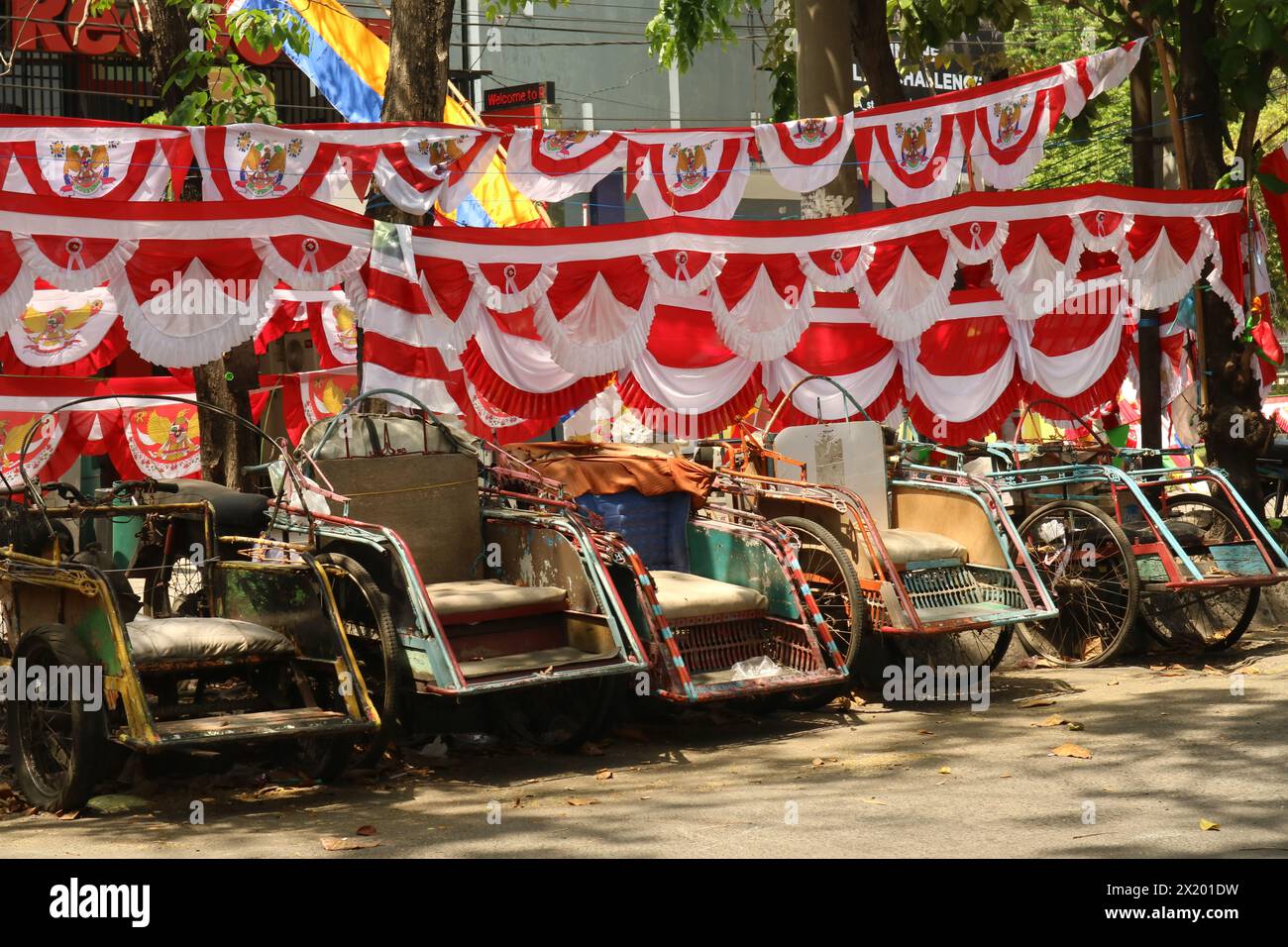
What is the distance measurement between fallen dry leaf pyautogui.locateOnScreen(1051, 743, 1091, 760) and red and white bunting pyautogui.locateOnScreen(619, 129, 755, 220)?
466cm

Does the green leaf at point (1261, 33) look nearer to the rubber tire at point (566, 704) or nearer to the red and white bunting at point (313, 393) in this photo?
the rubber tire at point (566, 704)

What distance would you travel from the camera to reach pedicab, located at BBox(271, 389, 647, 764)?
760 centimetres

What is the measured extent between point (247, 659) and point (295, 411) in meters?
8.18

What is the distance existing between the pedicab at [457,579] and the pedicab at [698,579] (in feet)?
0.72

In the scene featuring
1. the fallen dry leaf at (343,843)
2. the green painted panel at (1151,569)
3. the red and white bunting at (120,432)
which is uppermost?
the red and white bunting at (120,432)

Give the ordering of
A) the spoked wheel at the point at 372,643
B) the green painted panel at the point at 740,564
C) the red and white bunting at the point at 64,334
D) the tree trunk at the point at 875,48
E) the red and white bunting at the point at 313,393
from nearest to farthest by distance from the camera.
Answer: the spoked wheel at the point at 372,643, the green painted panel at the point at 740,564, the red and white bunting at the point at 64,334, the tree trunk at the point at 875,48, the red and white bunting at the point at 313,393

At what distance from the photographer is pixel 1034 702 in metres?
9.14

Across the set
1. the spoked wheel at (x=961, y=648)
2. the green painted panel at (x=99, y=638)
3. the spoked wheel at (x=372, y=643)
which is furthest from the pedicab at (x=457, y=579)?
the spoked wheel at (x=961, y=648)

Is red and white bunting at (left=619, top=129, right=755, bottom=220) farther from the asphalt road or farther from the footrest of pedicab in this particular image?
the footrest of pedicab

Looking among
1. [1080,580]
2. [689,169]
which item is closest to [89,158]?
[689,169]

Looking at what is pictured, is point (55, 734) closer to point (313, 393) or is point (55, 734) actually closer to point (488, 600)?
point (488, 600)

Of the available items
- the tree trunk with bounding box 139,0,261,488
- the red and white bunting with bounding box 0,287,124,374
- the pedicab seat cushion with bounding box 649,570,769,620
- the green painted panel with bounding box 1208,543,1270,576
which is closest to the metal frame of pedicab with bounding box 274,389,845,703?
the pedicab seat cushion with bounding box 649,570,769,620

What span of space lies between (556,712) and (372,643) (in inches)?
47.3

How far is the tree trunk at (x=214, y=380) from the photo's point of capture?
Result: 10.9 m
